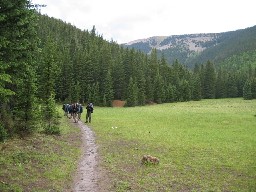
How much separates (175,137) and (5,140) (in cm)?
1592

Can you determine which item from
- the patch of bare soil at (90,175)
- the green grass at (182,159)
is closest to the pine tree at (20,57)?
the patch of bare soil at (90,175)

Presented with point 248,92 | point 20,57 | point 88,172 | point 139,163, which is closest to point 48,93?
point 20,57

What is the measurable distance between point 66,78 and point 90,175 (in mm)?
79664

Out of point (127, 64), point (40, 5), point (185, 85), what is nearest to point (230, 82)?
point (185, 85)

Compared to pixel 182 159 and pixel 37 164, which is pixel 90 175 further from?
pixel 182 159

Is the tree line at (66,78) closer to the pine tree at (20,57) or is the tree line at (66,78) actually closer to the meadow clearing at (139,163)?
the pine tree at (20,57)

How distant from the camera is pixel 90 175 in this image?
16.8 meters

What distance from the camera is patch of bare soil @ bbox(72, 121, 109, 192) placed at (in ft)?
48.4

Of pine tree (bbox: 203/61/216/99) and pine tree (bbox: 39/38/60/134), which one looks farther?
pine tree (bbox: 203/61/216/99)

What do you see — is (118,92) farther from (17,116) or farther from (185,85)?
(17,116)

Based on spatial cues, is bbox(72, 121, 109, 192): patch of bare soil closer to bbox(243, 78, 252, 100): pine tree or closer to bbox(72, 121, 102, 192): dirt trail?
bbox(72, 121, 102, 192): dirt trail

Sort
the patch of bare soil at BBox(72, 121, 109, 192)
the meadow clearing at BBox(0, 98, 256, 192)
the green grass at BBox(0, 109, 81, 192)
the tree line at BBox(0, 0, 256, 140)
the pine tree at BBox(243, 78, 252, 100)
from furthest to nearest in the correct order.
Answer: the pine tree at BBox(243, 78, 252, 100)
the tree line at BBox(0, 0, 256, 140)
the meadow clearing at BBox(0, 98, 256, 192)
the patch of bare soil at BBox(72, 121, 109, 192)
the green grass at BBox(0, 109, 81, 192)

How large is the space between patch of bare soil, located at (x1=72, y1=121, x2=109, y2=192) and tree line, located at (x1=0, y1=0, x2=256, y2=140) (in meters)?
5.20

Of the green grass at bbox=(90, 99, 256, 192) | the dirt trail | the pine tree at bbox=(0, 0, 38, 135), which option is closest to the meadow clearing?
the green grass at bbox=(90, 99, 256, 192)
